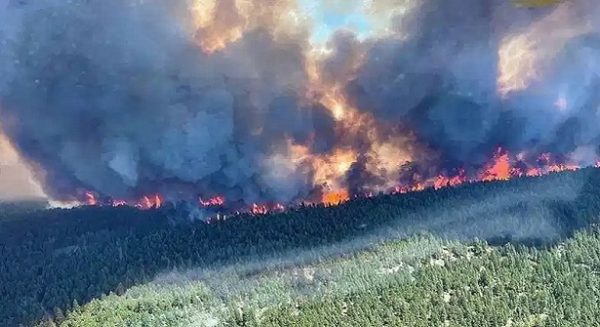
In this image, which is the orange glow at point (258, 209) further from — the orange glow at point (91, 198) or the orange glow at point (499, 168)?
the orange glow at point (499, 168)

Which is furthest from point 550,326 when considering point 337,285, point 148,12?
point 148,12

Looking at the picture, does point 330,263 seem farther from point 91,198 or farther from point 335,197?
point 91,198

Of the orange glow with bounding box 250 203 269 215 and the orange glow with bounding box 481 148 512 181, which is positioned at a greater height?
the orange glow with bounding box 481 148 512 181

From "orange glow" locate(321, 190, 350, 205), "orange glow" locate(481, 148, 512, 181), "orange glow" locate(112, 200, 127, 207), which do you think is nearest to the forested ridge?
"orange glow" locate(112, 200, 127, 207)

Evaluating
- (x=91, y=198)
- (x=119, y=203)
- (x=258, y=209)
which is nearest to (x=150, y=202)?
(x=119, y=203)

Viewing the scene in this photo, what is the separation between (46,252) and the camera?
47.3 m

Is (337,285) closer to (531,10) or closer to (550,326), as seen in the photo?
(550,326)

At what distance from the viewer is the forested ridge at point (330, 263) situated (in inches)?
1469

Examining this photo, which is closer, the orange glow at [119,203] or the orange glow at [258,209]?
the orange glow at [258,209]

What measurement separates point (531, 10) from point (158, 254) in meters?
21.2

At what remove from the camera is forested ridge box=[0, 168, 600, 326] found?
3731 cm


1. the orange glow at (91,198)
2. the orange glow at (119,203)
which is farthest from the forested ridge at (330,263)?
the orange glow at (119,203)

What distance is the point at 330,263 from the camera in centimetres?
4225

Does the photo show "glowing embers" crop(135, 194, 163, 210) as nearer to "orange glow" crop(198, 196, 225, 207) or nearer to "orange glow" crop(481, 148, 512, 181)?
"orange glow" crop(198, 196, 225, 207)
